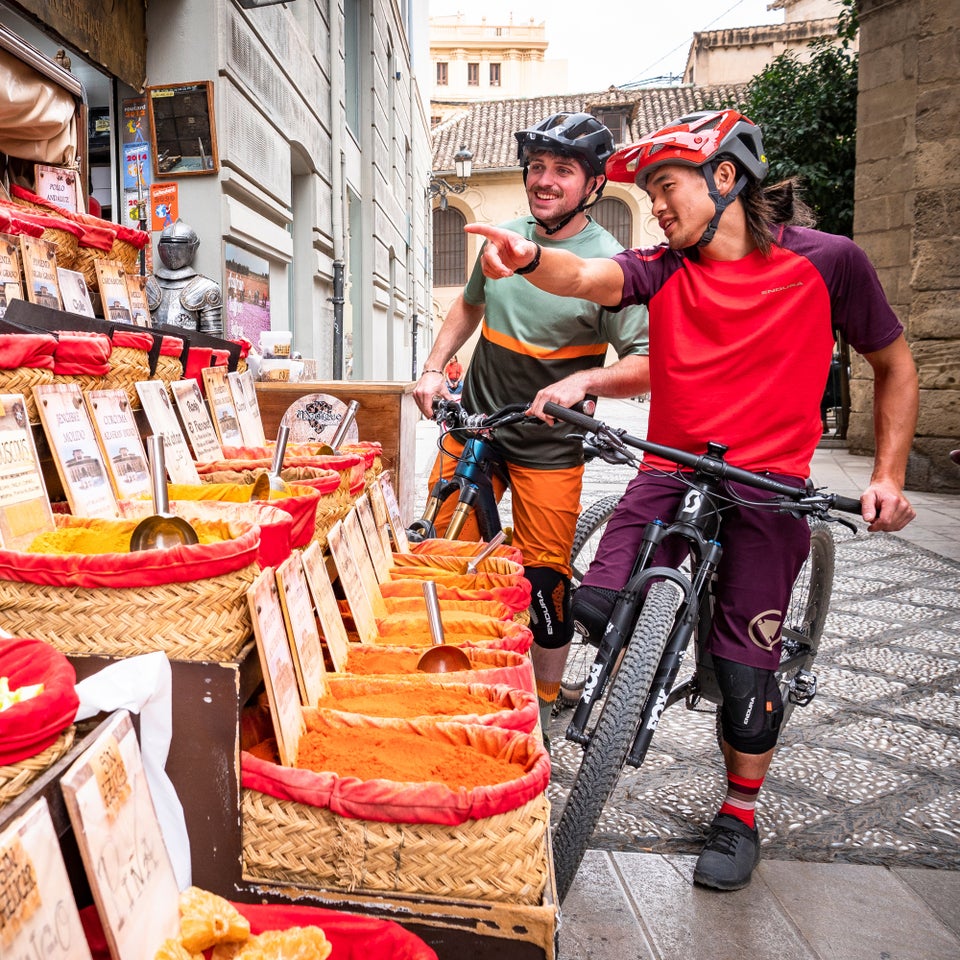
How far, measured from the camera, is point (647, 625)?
2.26 m

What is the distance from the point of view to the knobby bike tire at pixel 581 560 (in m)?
3.29

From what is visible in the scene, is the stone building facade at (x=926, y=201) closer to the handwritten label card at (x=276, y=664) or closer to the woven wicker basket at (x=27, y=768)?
the handwritten label card at (x=276, y=664)

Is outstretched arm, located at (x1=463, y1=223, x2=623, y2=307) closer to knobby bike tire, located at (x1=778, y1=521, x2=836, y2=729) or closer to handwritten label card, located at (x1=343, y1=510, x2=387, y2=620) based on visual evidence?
handwritten label card, located at (x1=343, y1=510, x2=387, y2=620)

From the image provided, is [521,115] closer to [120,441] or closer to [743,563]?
[743,563]

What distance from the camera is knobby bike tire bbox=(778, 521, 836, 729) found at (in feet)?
9.75

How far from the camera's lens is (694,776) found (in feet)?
10.1

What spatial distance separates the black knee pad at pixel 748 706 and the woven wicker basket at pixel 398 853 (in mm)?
1117

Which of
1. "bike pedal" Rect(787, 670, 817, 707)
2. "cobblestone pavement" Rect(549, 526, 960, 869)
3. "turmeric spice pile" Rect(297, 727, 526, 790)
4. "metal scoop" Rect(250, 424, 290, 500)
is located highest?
"metal scoop" Rect(250, 424, 290, 500)

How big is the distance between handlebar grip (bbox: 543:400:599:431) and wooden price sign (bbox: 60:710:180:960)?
148 centimetres

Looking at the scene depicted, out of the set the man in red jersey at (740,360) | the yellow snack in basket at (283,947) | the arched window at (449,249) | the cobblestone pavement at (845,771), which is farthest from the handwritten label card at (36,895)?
the arched window at (449,249)

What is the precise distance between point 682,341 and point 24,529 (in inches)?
63.0

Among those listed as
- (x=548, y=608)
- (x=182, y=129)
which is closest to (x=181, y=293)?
(x=182, y=129)

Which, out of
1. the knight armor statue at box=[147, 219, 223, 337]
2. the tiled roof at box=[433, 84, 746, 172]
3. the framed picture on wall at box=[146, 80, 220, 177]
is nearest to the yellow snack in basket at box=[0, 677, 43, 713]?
the knight armor statue at box=[147, 219, 223, 337]

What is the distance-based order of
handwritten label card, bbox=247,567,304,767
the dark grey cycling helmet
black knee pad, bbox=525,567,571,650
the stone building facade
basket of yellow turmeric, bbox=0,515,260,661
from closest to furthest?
basket of yellow turmeric, bbox=0,515,260,661, handwritten label card, bbox=247,567,304,767, the dark grey cycling helmet, black knee pad, bbox=525,567,571,650, the stone building facade
